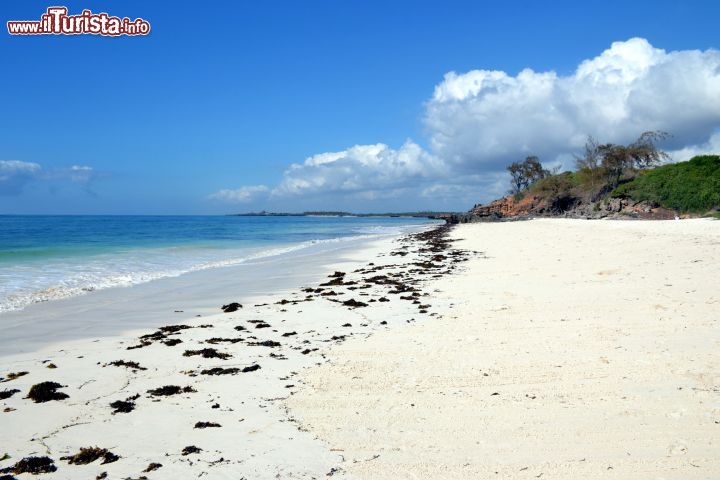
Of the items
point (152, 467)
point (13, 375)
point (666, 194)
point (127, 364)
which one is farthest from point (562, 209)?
point (152, 467)

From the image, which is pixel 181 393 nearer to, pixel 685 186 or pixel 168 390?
pixel 168 390

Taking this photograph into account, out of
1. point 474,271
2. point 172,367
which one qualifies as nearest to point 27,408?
point 172,367

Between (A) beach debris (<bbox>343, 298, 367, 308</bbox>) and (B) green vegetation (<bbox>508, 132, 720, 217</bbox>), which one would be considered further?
(B) green vegetation (<bbox>508, 132, 720, 217</bbox>)

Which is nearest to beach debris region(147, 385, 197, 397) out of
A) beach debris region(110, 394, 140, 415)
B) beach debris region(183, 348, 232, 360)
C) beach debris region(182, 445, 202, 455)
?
beach debris region(110, 394, 140, 415)

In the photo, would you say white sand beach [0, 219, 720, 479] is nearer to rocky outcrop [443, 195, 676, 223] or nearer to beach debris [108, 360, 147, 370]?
beach debris [108, 360, 147, 370]

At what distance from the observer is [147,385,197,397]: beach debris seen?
4.55 metres

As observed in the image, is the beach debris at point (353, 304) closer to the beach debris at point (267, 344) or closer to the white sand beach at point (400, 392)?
the white sand beach at point (400, 392)

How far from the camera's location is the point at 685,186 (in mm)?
37000

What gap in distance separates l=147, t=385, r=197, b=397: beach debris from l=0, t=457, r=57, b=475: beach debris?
1.27 m

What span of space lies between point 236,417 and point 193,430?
0.36m

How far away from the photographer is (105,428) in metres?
3.83

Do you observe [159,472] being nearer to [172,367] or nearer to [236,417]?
[236,417]

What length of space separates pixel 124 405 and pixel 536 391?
370 centimetres

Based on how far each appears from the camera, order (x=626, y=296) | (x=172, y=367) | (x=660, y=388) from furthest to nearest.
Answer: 1. (x=626, y=296)
2. (x=172, y=367)
3. (x=660, y=388)
